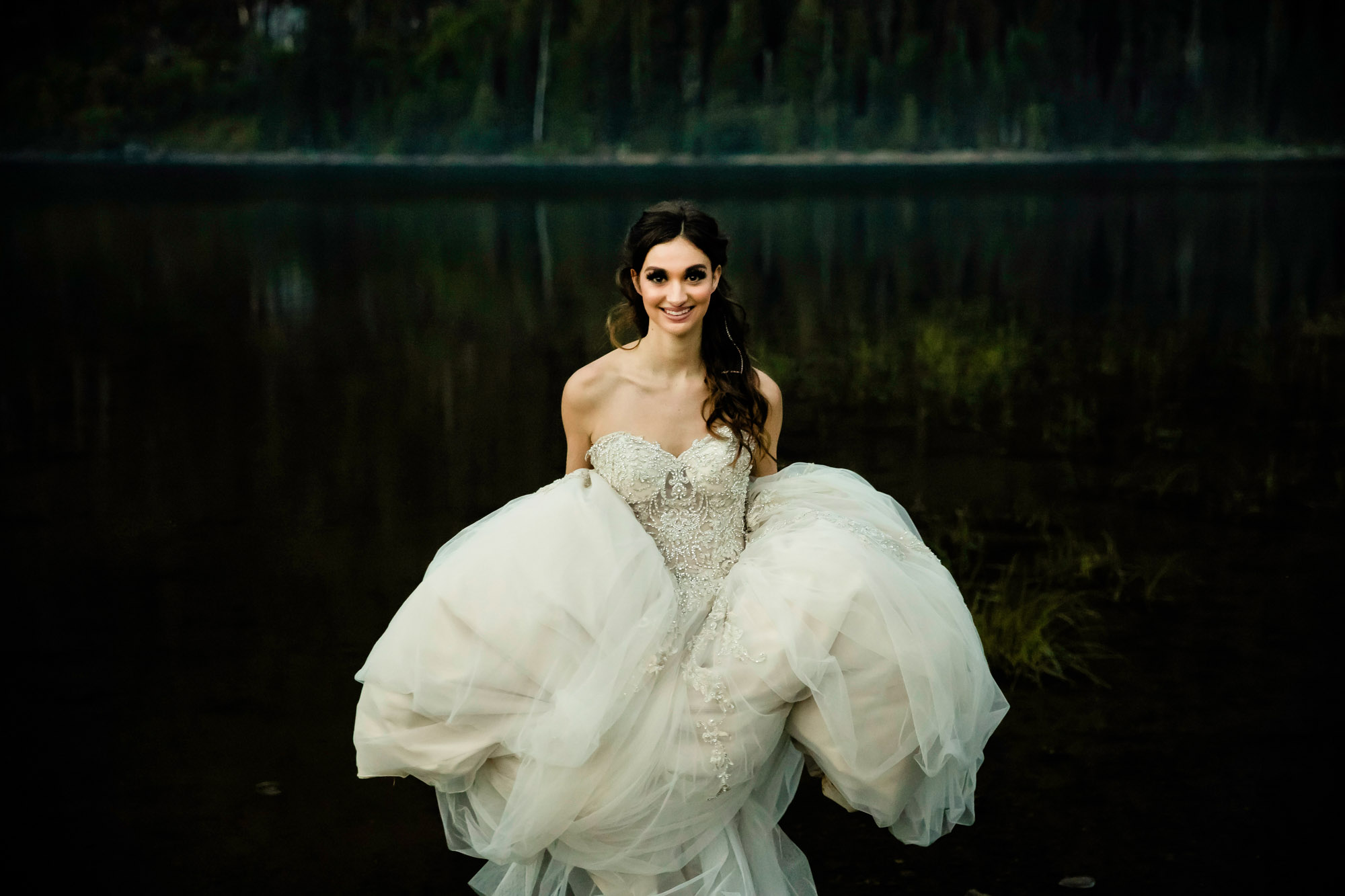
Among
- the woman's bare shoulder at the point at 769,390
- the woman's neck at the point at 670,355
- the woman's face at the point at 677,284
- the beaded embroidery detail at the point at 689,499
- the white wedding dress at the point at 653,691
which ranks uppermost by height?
the woman's face at the point at 677,284

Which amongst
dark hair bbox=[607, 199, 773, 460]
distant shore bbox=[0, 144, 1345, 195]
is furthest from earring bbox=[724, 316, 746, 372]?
distant shore bbox=[0, 144, 1345, 195]

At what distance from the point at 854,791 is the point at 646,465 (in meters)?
0.55

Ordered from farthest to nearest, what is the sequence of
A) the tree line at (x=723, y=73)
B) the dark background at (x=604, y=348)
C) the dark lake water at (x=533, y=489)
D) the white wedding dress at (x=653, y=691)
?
1. the tree line at (x=723, y=73)
2. the dark background at (x=604, y=348)
3. the dark lake water at (x=533, y=489)
4. the white wedding dress at (x=653, y=691)

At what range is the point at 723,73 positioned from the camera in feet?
72.7

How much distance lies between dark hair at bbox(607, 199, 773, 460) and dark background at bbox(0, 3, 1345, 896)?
3.29 feet

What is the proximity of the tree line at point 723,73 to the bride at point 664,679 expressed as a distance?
20.6 metres

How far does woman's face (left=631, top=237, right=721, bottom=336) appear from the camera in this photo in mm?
2193

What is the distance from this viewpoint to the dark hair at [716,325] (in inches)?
87.0

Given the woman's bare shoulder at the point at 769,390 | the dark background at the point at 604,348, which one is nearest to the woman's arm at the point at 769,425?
the woman's bare shoulder at the point at 769,390

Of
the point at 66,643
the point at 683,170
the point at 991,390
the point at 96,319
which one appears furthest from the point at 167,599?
the point at 683,170

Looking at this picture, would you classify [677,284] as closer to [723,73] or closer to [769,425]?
[769,425]

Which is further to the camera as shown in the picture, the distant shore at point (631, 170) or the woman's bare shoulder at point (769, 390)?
the distant shore at point (631, 170)

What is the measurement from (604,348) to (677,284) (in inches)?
282

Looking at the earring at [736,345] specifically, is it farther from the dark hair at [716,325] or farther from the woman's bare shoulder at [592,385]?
the woman's bare shoulder at [592,385]
